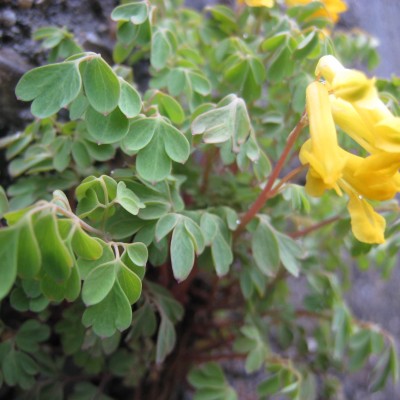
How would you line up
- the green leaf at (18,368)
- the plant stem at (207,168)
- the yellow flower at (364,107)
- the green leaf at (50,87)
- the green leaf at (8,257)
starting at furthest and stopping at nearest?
the plant stem at (207,168)
the green leaf at (18,368)
the green leaf at (50,87)
the yellow flower at (364,107)
the green leaf at (8,257)

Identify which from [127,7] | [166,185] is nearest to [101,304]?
[166,185]

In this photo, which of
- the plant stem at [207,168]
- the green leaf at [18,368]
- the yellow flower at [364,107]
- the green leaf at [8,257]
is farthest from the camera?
the plant stem at [207,168]

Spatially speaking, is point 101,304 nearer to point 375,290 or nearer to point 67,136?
point 67,136

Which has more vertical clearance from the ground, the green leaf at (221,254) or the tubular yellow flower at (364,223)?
the tubular yellow flower at (364,223)

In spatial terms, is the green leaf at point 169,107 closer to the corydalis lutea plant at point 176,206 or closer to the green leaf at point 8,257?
the corydalis lutea plant at point 176,206

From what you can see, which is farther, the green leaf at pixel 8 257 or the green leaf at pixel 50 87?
the green leaf at pixel 50 87

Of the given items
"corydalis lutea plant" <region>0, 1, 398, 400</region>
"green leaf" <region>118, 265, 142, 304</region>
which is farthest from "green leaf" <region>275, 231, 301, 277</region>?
"green leaf" <region>118, 265, 142, 304</region>

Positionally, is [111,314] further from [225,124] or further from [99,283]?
[225,124]

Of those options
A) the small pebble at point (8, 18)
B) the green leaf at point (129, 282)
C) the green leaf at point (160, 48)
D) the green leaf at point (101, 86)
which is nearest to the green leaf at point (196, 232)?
the green leaf at point (129, 282)

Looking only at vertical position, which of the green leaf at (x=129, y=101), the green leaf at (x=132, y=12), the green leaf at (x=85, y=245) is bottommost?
the green leaf at (x=85, y=245)
